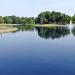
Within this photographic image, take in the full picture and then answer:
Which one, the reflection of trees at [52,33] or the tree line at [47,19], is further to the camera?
the tree line at [47,19]

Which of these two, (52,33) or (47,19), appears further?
(47,19)

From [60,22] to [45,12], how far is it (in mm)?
11098

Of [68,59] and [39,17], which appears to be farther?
[39,17]

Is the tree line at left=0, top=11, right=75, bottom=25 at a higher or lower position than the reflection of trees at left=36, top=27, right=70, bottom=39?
higher

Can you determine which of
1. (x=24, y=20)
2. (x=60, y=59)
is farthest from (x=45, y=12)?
(x=60, y=59)

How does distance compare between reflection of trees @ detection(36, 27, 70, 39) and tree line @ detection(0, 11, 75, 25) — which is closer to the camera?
reflection of trees @ detection(36, 27, 70, 39)

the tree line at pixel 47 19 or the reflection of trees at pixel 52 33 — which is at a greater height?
the tree line at pixel 47 19

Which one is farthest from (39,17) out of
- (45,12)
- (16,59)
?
(16,59)

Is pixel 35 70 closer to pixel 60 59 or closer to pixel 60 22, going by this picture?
pixel 60 59

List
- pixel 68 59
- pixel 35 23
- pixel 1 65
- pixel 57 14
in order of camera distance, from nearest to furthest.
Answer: pixel 1 65
pixel 68 59
pixel 57 14
pixel 35 23

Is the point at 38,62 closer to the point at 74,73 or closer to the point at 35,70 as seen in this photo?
the point at 35,70

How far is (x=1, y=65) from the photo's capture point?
17.0 metres

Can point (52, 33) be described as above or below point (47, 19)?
below

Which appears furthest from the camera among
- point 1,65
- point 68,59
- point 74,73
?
point 68,59
